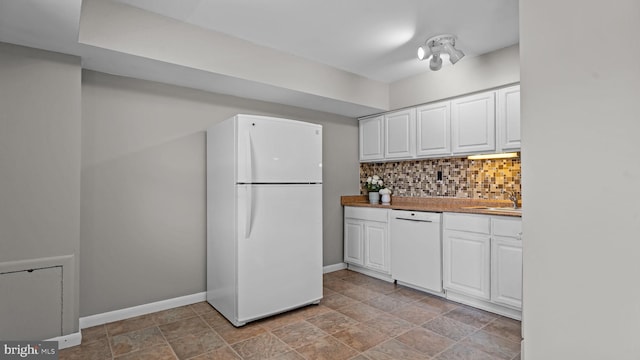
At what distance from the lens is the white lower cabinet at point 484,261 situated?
8.98 feet

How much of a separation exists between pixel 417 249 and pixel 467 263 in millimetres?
535

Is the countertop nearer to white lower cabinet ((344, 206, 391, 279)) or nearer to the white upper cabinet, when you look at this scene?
white lower cabinet ((344, 206, 391, 279))

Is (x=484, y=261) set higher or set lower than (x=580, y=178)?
lower

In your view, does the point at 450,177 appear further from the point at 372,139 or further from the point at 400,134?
the point at 372,139

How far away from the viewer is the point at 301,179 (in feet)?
9.96

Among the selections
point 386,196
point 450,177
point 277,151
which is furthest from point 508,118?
point 277,151

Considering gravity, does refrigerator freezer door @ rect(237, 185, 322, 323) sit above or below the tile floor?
above

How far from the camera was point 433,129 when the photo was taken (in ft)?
12.2

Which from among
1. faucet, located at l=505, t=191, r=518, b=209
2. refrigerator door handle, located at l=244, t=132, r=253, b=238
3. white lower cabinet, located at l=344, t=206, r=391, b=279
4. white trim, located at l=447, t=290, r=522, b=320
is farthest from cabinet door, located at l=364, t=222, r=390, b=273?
refrigerator door handle, located at l=244, t=132, r=253, b=238

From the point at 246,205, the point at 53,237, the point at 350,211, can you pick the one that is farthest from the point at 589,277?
the point at 350,211

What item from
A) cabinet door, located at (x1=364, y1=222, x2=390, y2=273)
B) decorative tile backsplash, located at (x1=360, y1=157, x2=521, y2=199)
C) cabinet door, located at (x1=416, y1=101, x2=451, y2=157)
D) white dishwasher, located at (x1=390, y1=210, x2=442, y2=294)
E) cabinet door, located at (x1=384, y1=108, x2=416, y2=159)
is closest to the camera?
white dishwasher, located at (x1=390, y1=210, x2=442, y2=294)

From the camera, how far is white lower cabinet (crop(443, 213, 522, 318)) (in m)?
2.74

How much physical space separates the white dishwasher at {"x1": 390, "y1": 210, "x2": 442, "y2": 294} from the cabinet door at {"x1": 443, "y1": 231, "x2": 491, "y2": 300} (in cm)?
9

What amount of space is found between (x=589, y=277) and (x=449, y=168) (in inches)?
142
